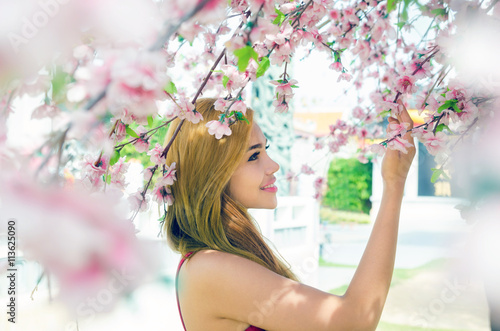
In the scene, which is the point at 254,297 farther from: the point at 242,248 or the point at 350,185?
the point at 350,185

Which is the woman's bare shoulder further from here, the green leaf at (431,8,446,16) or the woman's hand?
the green leaf at (431,8,446,16)

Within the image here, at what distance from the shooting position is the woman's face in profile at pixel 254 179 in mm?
1393

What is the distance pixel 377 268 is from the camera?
1096 millimetres

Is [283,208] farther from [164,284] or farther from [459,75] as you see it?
[164,284]

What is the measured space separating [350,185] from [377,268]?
12923mm

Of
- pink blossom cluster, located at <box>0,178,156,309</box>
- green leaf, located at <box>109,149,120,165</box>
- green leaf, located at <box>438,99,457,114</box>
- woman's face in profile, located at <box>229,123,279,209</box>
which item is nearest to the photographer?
pink blossom cluster, located at <box>0,178,156,309</box>

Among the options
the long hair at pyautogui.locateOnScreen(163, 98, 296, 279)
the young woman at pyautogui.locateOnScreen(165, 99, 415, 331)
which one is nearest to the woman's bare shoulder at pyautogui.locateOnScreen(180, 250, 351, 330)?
the young woman at pyautogui.locateOnScreen(165, 99, 415, 331)

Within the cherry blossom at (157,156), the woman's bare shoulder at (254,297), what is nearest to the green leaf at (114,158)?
the cherry blossom at (157,156)

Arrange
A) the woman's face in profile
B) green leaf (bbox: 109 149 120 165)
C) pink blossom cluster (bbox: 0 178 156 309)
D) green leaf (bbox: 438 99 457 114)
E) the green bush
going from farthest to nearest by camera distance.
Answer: the green bush, the woman's face in profile, green leaf (bbox: 109 149 120 165), green leaf (bbox: 438 99 457 114), pink blossom cluster (bbox: 0 178 156 309)

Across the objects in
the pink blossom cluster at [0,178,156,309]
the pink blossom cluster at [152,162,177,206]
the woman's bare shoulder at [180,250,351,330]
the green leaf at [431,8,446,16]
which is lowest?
the woman's bare shoulder at [180,250,351,330]

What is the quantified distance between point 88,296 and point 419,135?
912mm

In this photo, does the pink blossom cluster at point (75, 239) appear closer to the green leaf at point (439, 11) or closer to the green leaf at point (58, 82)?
the green leaf at point (58, 82)

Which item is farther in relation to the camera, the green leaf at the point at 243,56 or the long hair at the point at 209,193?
the long hair at the point at 209,193

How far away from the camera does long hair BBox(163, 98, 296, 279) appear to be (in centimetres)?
133
